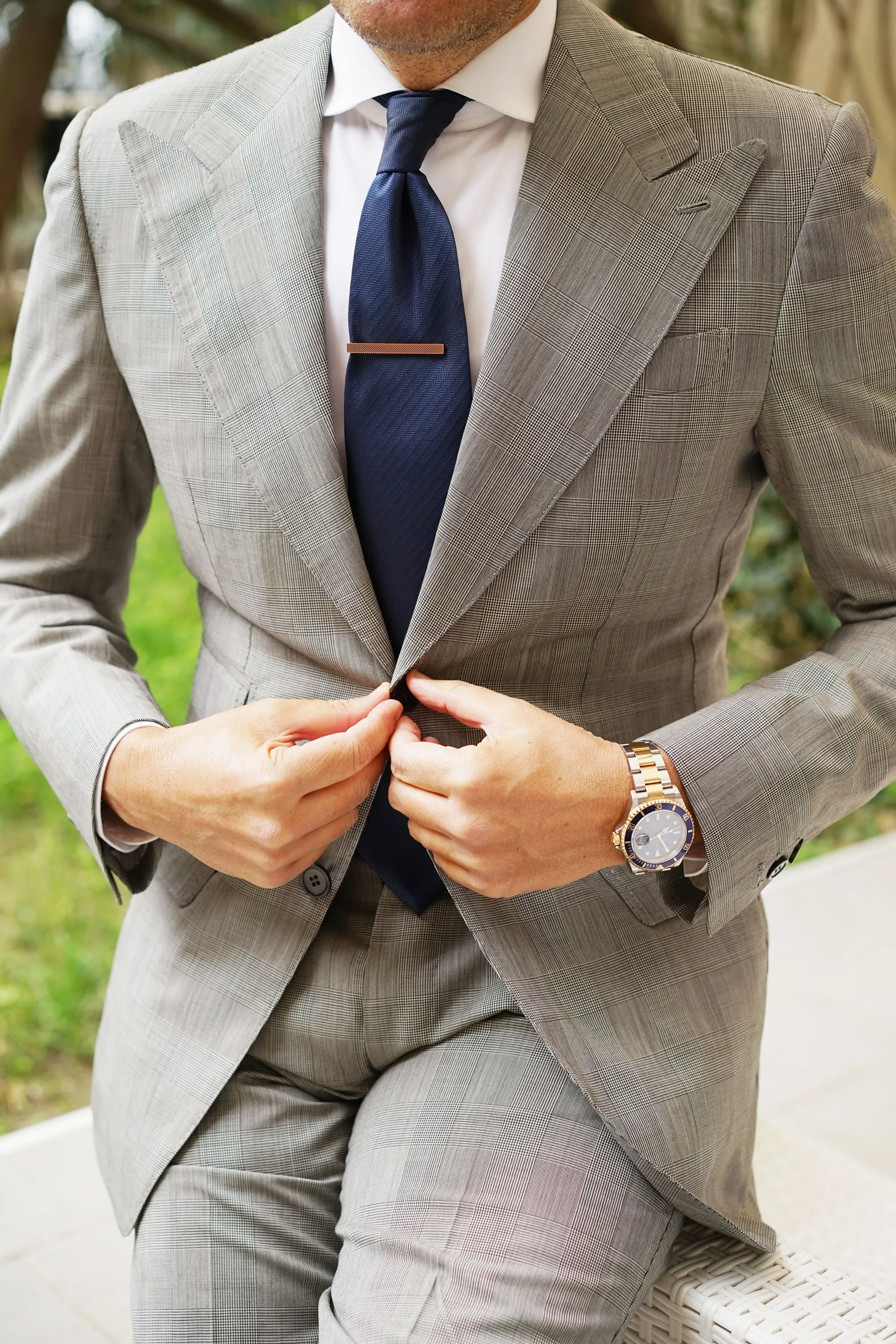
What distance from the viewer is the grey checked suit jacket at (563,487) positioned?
3.92 ft

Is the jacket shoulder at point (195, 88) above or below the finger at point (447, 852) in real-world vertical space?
above

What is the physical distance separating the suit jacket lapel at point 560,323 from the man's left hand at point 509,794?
0.10m

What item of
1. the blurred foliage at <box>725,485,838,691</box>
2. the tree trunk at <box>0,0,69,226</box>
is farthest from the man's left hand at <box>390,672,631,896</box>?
the blurred foliage at <box>725,485,838,691</box>

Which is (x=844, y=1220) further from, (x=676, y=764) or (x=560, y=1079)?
(x=676, y=764)

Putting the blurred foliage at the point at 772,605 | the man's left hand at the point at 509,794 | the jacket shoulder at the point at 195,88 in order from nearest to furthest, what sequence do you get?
the man's left hand at the point at 509,794
the jacket shoulder at the point at 195,88
the blurred foliage at the point at 772,605

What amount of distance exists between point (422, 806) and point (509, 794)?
0.08m

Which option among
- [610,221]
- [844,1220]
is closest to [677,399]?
[610,221]

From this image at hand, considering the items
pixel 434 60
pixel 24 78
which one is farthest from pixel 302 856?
pixel 24 78

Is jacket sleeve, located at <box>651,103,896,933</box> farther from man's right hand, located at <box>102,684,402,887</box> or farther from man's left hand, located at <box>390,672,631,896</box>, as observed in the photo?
man's right hand, located at <box>102,684,402,887</box>

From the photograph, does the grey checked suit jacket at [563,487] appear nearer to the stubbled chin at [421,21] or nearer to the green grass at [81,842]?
the stubbled chin at [421,21]

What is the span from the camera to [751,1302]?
124 centimetres

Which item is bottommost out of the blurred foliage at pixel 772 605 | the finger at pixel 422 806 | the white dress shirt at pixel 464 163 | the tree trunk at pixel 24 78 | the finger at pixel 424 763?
the blurred foliage at pixel 772 605

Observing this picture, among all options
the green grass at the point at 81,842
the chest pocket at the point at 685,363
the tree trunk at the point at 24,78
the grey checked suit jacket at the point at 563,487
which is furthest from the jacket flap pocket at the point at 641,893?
the tree trunk at the point at 24,78

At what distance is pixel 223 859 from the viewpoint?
1.22 metres
